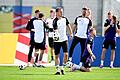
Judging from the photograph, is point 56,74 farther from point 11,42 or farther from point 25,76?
point 11,42

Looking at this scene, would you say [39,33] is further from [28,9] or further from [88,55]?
[28,9]

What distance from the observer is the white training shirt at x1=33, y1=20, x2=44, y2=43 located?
21703 mm

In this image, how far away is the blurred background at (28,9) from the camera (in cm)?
3320

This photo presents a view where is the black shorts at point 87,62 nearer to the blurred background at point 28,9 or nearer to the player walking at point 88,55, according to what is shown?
the player walking at point 88,55

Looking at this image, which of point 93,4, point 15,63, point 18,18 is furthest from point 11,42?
point 18,18

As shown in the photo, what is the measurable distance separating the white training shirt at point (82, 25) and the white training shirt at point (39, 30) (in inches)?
55.1

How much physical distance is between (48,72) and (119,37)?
176 inches

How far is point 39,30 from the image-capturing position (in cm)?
2188

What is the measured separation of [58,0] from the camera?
35.9m

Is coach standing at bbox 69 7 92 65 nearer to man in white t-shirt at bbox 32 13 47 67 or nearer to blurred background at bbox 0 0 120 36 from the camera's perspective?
man in white t-shirt at bbox 32 13 47 67

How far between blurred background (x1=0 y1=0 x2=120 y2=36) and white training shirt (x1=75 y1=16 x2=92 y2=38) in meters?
10.8

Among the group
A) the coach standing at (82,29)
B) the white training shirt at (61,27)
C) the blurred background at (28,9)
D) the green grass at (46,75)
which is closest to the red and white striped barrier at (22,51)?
the green grass at (46,75)

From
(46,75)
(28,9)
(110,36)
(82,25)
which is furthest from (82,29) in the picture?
(28,9)

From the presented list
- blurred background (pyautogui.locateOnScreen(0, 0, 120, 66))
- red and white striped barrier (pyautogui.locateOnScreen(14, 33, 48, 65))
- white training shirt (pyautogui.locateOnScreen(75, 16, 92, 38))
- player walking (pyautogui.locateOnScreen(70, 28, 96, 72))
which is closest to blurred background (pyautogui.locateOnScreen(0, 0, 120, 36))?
blurred background (pyautogui.locateOnScreen(0, 0, 120, 66))
